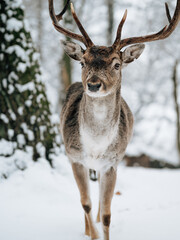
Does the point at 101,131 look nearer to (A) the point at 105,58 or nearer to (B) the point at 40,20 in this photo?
(A) the point at 105,58

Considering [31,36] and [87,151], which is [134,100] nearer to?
[31,36]

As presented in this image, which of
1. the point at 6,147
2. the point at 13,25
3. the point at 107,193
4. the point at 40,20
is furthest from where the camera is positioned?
the point at 40,20

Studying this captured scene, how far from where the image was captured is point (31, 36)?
5547 mm

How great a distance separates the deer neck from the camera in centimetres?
343

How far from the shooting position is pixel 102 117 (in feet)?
11.4

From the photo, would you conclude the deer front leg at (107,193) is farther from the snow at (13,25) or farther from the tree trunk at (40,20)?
the tree trunk at (40,20)

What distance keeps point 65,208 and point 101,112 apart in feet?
5.31

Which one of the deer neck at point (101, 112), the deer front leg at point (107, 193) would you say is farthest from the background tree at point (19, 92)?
the deer front leg at point (107, 193)

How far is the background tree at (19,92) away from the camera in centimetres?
490

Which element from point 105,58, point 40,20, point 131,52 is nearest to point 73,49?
point 105,58

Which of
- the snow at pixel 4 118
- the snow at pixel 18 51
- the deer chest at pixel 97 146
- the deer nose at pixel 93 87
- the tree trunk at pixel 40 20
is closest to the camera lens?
the deer nose at pixel 93 87

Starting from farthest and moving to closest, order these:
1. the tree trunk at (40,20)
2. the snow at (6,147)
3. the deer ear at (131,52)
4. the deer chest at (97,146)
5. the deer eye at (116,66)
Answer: the tree trunk at (40,20)
the snow at (6,147)
the deer ear at (131,52)
the deer chest at (97,146)
the deer eye at (116,66)

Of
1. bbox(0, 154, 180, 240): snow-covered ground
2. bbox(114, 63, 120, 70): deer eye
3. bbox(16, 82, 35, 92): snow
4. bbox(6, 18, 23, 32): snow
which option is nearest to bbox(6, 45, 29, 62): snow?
bbox(6, 18, 23, 32): snow

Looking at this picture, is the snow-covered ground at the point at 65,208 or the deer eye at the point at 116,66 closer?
the deer eye at the point at 116,66
